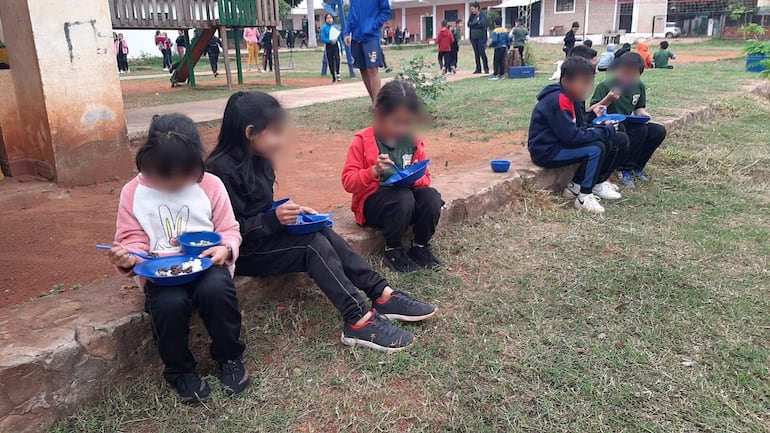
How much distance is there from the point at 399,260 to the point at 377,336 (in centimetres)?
84

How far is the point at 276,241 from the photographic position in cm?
259

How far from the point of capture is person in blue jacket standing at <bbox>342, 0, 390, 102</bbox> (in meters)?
6.68

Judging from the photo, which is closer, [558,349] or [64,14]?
[558,349]

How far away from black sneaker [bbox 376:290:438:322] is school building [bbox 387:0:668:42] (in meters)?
31.1

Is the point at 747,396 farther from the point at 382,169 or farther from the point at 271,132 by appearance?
the point at 271,132

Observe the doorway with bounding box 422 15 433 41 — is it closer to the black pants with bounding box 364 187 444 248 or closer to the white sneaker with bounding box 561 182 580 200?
the white sneaker with bounding box 561 182 580 200

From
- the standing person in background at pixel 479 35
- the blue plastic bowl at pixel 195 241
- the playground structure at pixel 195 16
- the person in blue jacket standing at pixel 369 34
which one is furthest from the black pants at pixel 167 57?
the blue plastic bowl at pixel 195 241

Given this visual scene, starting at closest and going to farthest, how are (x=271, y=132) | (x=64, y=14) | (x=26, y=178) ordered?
1. (x=271, y=132)
2. (x=64, y=14)
3. (x=26, y=178)

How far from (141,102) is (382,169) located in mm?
8734

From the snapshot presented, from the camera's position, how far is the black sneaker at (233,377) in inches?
87.0

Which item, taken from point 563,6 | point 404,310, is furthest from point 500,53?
point 563,6

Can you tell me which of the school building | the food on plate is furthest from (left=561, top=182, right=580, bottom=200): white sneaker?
the school building

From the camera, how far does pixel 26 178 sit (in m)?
4.71

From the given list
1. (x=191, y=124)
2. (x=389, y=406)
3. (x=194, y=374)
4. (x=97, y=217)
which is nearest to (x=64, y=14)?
(x=97, y=217)
